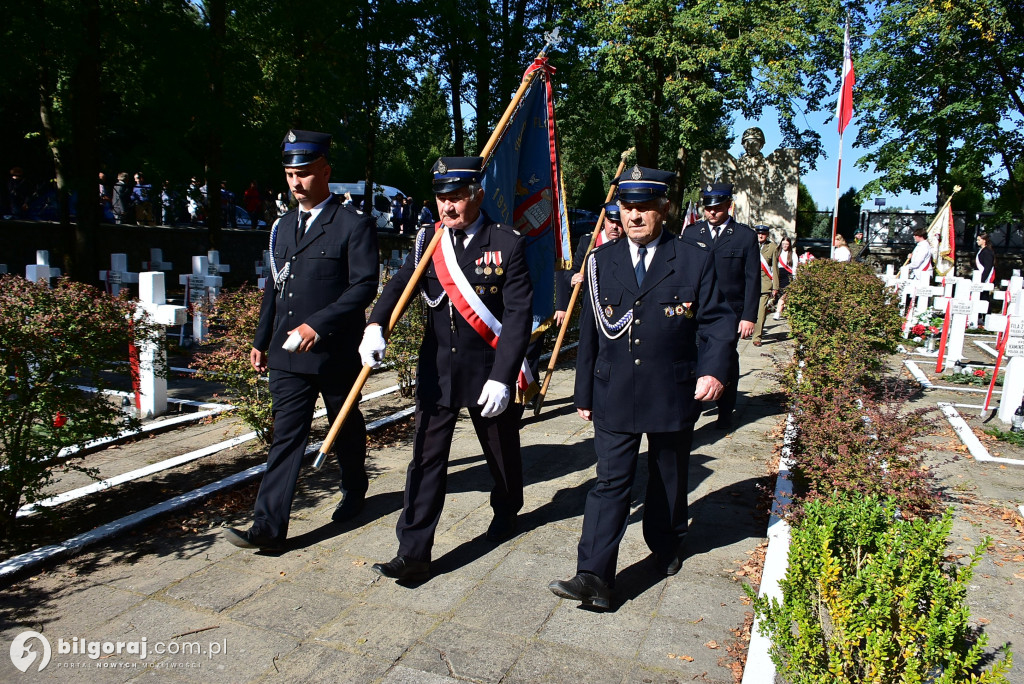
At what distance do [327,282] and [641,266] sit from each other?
1.85 meters

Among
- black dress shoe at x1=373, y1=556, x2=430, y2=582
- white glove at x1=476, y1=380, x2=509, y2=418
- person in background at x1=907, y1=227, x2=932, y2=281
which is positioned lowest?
black dress shoe at x1=373, y1=556, x2=430, y2=582

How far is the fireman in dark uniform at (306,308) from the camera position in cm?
457

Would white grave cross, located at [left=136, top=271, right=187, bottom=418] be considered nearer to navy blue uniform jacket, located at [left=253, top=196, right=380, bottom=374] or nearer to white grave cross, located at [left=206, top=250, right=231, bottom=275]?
navy blue uniform jacket, located at [left=253, top=196, right=380, bottom=374]

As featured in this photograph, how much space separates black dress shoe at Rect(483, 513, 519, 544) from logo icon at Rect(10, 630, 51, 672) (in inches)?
92.0

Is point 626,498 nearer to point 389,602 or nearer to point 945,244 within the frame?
point 389,602

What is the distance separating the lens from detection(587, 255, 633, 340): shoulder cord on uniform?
4156 millimetres

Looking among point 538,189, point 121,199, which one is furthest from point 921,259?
point 121,199

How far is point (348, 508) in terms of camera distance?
516 centimetres

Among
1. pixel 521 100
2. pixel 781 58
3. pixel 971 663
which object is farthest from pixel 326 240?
pixel 781 58

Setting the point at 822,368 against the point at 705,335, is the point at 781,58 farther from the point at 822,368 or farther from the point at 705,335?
the point at 705,335

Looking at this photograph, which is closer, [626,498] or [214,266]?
[626,498]

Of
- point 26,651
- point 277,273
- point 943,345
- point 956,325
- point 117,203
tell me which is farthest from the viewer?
point 117,203

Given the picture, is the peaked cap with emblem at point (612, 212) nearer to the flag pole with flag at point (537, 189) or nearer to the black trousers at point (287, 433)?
the flag pole with flag at point (537, 189)

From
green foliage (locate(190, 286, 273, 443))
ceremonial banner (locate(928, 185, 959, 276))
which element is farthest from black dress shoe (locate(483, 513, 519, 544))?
ceremonial banner (locate(928, 185, 959, 276))
